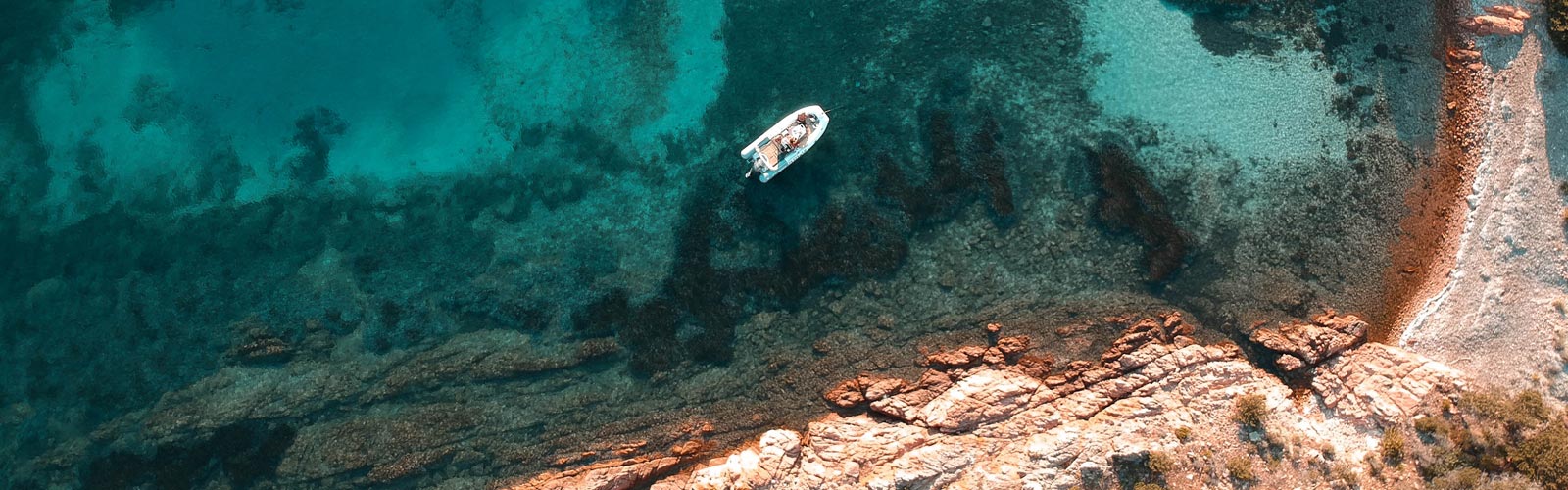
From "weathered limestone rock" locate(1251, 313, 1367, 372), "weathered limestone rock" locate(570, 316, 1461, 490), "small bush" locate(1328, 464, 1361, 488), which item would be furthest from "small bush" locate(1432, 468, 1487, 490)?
"weathered limestone rock" locate(1251, 313, 1367, 372)

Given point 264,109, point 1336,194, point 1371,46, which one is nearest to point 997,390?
point 1336,194

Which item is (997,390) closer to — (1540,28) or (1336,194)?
(1336,194)

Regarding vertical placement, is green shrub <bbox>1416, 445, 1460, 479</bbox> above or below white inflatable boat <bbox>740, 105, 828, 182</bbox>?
below

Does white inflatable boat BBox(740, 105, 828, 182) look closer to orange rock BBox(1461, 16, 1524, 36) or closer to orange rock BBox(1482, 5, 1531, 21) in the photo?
orange rock BBox(1461, 16, 1524, 36)

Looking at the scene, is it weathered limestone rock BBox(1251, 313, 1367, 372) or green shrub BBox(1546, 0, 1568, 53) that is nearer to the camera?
weathered limestone rock BBox(1251, 313, 1367, 372)

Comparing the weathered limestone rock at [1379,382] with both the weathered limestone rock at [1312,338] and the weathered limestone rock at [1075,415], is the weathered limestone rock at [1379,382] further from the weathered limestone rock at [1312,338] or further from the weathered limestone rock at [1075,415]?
the weathered limestone rock at [1312,338]

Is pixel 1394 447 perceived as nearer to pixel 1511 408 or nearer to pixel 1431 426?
pixel 1431 426

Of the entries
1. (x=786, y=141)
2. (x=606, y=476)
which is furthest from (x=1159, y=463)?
(x=606, y=476)
